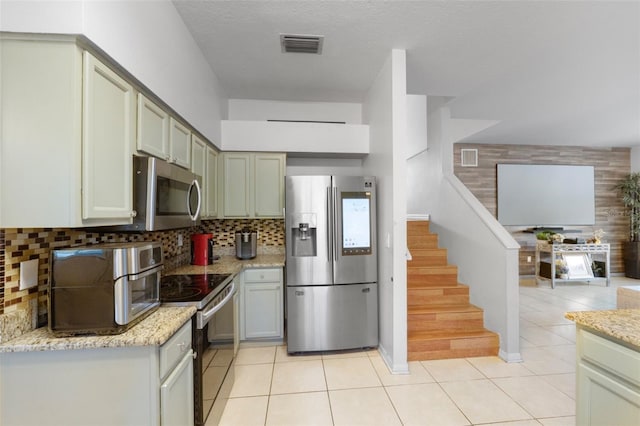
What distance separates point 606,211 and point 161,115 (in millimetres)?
8639

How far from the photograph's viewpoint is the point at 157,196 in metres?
1.60

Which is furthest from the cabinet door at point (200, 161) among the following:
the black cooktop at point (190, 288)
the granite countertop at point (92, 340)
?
the granite countertop at point (92, 340)

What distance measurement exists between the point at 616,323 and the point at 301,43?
2.69 metres

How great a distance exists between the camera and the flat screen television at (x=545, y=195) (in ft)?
18.7

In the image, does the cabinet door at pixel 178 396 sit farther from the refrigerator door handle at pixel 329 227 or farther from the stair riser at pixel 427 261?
the stair riser at pixel 427 261

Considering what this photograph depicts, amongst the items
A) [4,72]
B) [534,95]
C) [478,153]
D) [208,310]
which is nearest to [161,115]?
[4,72]

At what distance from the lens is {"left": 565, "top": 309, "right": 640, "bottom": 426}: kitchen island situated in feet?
3.87

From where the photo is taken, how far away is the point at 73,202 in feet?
3.77

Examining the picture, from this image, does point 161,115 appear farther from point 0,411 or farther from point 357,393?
point 357,393

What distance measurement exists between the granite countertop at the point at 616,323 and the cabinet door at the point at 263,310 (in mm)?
2330

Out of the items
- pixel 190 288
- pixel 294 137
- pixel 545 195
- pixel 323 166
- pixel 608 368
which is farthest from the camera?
pixel 545 195

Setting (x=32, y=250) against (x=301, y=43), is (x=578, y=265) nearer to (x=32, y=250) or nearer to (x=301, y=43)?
(x=301, y=43)

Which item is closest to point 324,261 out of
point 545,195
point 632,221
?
point 545,195

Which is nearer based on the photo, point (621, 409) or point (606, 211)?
point (621, 409)
